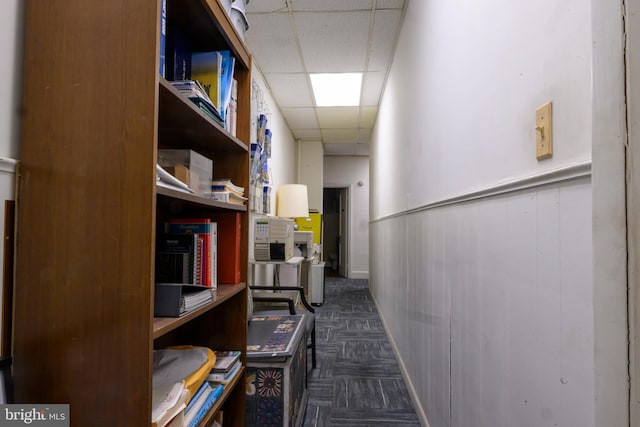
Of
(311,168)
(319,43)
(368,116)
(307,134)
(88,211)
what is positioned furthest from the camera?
(311,168)

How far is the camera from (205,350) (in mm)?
1167

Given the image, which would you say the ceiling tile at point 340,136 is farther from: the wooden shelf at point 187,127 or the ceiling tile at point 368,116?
the wooden shelf at point 187,127

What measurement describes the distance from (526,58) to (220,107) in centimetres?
97

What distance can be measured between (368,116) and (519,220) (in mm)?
3797

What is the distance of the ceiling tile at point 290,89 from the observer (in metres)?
3.37

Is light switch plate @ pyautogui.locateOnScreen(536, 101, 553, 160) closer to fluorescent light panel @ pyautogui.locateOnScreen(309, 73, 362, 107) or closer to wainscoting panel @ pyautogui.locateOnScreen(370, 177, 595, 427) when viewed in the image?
wainscoting panel @ pyautogui.locateOnScreen(370, 177, 595, 427)

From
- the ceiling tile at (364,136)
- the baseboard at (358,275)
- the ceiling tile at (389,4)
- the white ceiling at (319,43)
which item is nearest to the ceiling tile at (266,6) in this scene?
the white ceiling at (319,43)

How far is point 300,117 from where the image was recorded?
4.52m

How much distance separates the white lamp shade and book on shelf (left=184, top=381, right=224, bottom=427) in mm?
2900

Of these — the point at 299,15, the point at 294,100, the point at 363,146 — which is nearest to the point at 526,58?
the point at 299,15

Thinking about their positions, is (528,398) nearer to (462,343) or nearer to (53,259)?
(462,343)

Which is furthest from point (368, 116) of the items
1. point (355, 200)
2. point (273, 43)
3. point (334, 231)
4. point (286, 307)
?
point (334, 231)

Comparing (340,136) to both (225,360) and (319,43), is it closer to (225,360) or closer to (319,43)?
(319,43)

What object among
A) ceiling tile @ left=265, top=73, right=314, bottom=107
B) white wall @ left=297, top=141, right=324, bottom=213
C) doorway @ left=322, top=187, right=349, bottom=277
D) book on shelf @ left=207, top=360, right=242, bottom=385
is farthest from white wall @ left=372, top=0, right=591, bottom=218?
doorway @ left=322, top=187, right=349, bottom=277
